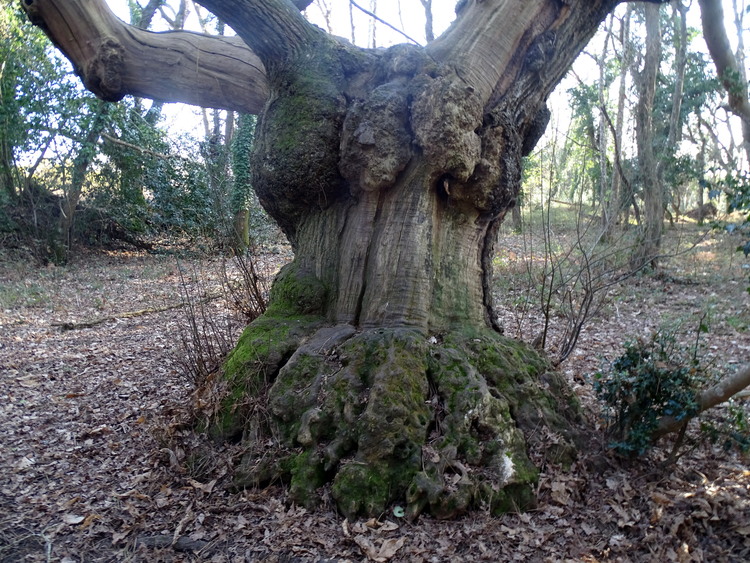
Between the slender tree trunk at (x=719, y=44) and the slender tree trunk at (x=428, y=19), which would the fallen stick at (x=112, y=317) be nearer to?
the slender tree trunk at (x=719, y=44)

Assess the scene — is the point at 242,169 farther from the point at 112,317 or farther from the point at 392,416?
the point at 392,416

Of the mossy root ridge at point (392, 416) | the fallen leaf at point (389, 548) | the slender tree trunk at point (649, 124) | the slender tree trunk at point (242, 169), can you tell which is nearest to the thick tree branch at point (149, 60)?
the mossy root ridge at point (392, 416)

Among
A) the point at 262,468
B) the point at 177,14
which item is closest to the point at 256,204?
the point at 262,468

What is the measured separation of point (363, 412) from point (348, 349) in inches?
21.3

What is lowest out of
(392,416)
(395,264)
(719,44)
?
(392,416)

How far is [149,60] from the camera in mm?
5000

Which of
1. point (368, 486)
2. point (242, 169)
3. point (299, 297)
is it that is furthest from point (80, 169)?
point (368, 486)

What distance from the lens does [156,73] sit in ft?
16.6

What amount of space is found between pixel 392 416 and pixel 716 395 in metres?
2.00

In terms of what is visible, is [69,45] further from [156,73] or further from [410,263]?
[410,263]

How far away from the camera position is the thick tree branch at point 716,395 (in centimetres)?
330

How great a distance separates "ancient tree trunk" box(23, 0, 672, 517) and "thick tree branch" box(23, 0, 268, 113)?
183 millimetres

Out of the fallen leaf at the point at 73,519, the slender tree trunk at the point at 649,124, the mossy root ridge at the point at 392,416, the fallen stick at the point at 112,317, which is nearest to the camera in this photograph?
the mossy root ridge at the point at 392,416

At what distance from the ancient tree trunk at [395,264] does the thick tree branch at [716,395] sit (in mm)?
636
